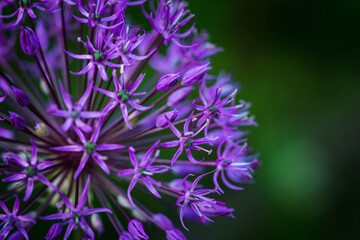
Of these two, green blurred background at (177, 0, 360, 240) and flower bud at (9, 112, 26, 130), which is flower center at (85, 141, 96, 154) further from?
→ green blurred background at (177, 0, 360, 240)

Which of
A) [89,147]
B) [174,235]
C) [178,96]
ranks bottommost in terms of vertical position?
[174,235]

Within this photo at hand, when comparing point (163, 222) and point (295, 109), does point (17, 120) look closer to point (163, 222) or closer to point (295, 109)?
point (163, 222)

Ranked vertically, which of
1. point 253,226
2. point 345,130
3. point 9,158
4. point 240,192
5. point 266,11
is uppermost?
point 266,11

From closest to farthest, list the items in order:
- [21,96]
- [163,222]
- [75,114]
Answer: [75,114] → [21,96] → [163,222]

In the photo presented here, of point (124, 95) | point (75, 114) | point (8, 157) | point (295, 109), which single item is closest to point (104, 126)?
point (124, 95)

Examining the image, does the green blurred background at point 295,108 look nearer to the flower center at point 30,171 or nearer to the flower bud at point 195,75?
the flower bud at point 195,75

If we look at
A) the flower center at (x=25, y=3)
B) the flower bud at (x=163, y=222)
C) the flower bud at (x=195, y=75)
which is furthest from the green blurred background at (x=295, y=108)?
the flower center at (x=25, y=3)

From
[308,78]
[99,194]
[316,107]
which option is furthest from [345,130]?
[99,194]

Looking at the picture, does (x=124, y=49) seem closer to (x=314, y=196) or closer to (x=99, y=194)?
(x=99, y=194)
